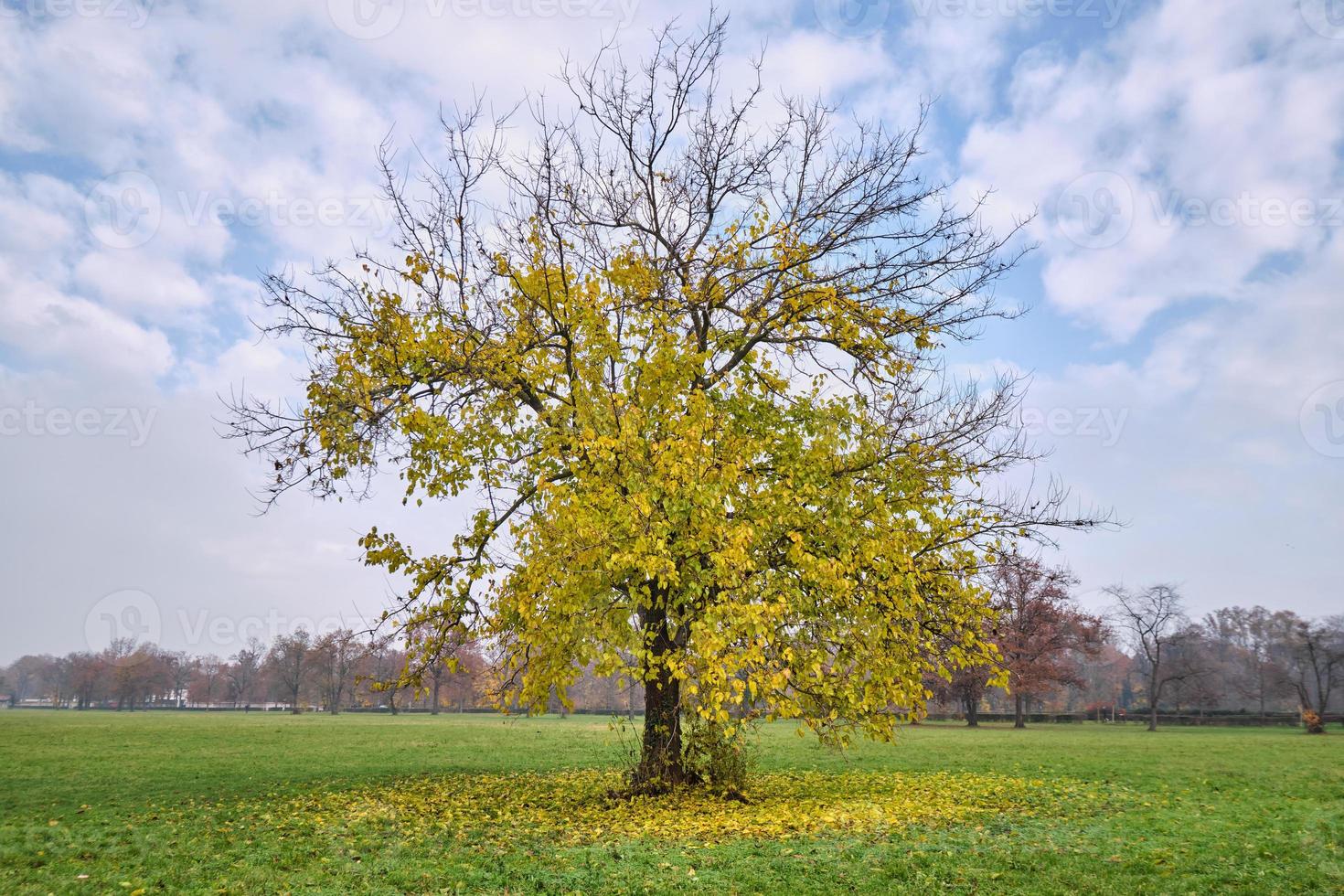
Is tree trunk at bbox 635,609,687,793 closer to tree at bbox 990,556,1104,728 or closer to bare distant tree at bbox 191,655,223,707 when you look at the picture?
tree at bbox 990,556,1104,728

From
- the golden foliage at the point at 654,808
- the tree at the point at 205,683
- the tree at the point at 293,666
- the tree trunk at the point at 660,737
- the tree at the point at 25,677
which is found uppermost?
the tree trunk at the point at 660,737

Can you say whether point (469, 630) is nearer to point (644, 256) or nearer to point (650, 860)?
point (650, 860)

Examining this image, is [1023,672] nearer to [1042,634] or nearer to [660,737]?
[1042,634]

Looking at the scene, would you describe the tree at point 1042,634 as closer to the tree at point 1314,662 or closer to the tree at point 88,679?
the tree at point 1314,662

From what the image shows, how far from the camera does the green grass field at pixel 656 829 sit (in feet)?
24.4

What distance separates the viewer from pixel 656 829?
10.0 m

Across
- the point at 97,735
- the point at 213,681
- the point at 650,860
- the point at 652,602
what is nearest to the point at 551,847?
the point at 650,860

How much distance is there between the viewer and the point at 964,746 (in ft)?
88.8

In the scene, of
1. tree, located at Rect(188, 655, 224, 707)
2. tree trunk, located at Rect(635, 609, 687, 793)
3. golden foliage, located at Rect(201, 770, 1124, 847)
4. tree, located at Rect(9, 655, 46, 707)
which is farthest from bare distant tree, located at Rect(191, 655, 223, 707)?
tree trunk, located at Rect(635, 609, 687, 793)

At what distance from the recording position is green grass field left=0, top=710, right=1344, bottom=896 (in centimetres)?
744

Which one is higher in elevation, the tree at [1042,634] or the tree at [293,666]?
the tree at [1042,634]

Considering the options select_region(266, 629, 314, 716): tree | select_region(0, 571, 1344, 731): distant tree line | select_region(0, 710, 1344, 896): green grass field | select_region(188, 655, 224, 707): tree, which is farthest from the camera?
select_region(188, 655, 224, 707): tree

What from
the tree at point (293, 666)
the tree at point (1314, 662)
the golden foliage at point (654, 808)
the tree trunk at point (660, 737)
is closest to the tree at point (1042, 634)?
the tree at point (1314, 662)

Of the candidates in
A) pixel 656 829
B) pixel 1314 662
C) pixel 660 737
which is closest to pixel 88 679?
pixel 660 737
